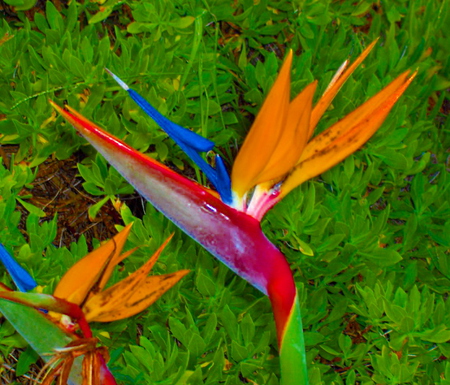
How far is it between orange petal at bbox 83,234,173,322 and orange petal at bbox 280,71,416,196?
0.75 feet

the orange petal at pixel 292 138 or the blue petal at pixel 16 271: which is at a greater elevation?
the orange petal at pixel 292 138

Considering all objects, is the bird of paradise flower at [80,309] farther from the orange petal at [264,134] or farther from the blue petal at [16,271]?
the orange petal at [264,134]

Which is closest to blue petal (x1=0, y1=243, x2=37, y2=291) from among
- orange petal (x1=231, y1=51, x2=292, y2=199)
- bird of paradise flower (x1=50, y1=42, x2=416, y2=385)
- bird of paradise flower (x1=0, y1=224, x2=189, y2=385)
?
bird of paradise flower (x1=0, y1=224, x2=189, y2=385)

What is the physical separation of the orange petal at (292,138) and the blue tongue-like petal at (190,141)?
0.04 metres

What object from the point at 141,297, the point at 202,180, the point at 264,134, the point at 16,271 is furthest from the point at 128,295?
the point at 202,180

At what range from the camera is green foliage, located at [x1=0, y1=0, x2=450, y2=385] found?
0.92m

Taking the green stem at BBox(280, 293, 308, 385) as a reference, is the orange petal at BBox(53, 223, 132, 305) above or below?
above

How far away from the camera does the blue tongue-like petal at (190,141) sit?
2.07ft

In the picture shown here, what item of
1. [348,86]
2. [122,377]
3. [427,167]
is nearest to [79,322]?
[122,377]

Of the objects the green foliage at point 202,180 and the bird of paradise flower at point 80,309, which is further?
the green foliage at point 202,180

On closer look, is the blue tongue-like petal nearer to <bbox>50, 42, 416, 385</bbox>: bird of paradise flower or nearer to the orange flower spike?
<bbox>50, 42, 416, 385</bbox>: bird of paradise flower

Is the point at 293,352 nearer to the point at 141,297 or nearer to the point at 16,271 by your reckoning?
the point at 141,297

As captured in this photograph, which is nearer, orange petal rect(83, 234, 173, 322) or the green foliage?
orange petal rect(83, 234, 173, 322)

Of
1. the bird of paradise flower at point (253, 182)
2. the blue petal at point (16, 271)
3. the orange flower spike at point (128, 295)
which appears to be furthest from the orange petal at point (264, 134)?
the blue petal at point (16, 271)
